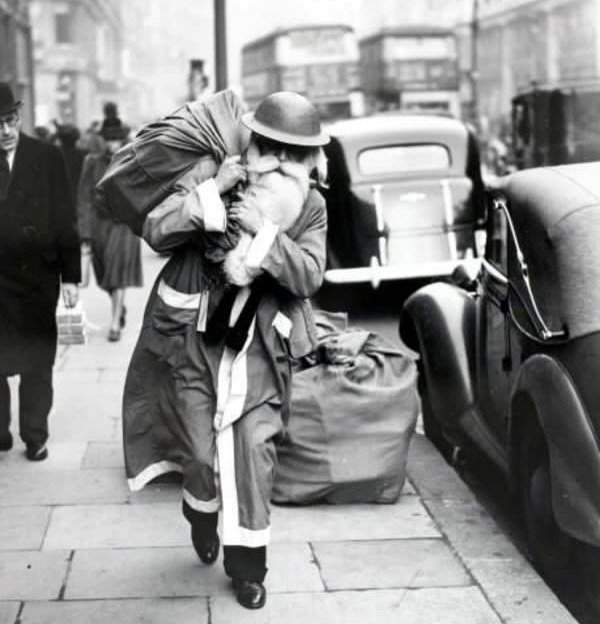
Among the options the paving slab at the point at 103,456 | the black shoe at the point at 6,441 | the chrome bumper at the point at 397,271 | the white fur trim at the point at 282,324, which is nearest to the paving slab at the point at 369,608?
the white fur trim at the point at 282,324

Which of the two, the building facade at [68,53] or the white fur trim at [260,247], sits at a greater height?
the building facade at [68,53]

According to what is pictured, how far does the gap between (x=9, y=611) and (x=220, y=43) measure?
8.32 metres

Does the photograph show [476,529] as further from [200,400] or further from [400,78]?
[400,78]

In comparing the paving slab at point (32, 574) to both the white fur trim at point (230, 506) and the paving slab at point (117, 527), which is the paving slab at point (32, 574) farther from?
the white fur trim at point (230, 506)

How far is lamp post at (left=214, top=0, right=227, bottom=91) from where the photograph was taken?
38.3 ft

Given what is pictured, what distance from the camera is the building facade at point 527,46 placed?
5741cm

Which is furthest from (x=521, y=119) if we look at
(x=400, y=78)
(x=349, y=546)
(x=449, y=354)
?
Answer: (x=349, y=546)

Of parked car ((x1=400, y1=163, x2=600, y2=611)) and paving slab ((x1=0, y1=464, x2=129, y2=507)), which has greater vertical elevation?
parked car ((x1=400, y1=163, x2=600, y2=611))

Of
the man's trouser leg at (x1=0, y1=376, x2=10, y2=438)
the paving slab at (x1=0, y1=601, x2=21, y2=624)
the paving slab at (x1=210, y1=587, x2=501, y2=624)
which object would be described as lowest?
the paving slab at (x1=210, y1=587, x2=501, y2=624)

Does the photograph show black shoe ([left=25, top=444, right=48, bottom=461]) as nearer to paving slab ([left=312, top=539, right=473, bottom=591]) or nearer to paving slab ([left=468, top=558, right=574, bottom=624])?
paving slab ([left=312, top=539, right=473, bottom=591])

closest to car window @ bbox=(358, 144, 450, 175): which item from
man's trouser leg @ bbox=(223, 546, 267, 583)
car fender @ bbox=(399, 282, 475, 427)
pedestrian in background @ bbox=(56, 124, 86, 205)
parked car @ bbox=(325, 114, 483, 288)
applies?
parked car @ bbox=(325, 114, 483, 288)

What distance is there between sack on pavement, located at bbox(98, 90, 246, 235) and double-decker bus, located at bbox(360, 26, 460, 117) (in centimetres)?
2871

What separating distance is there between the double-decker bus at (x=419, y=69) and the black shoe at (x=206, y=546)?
28860 millimetres

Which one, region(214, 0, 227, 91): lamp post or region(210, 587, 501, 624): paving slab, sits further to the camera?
region(214, 0, 227, 91): lamp post
